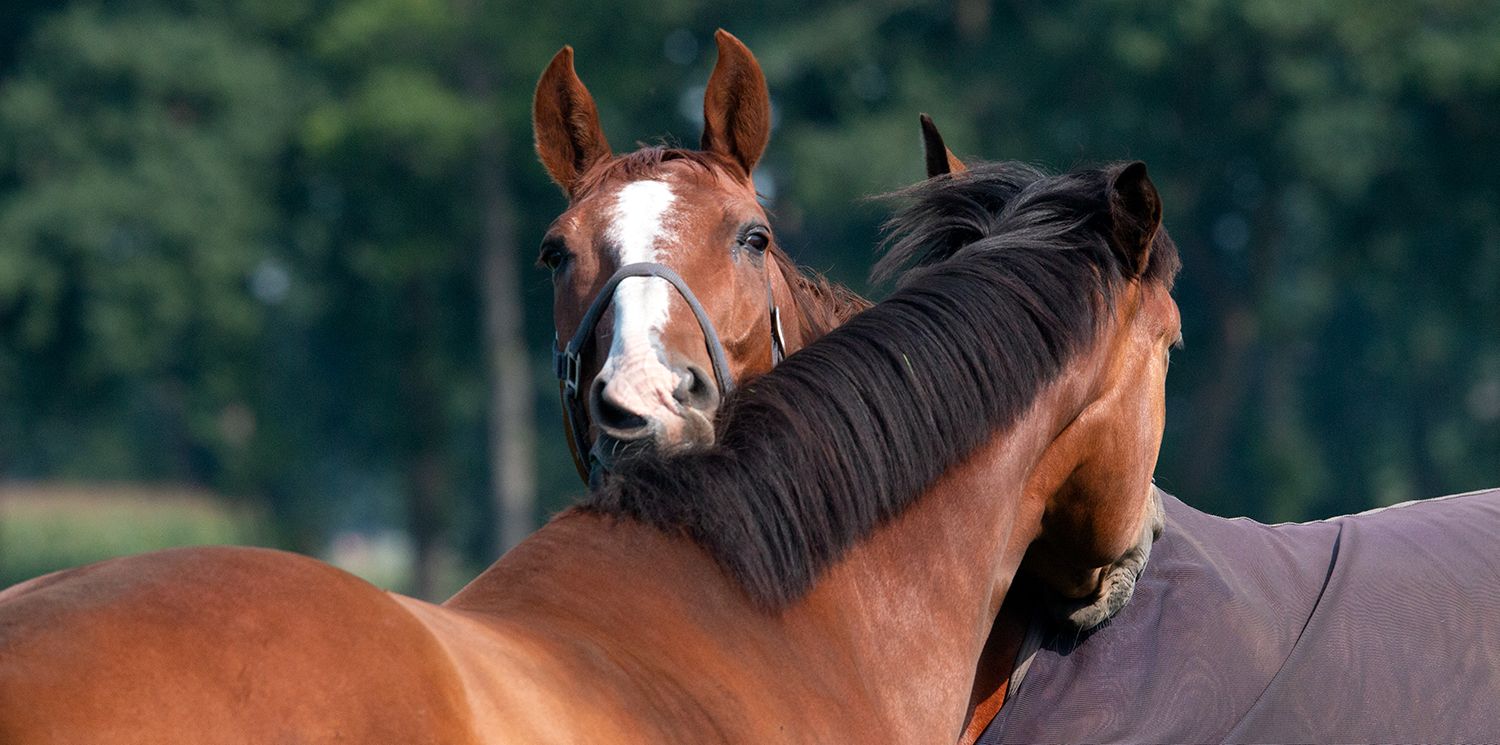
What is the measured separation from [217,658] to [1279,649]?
2.36m

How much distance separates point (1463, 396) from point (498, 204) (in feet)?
58.5

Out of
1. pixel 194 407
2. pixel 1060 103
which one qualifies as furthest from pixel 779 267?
pixel 194 407

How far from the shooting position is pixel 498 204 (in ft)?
80.0

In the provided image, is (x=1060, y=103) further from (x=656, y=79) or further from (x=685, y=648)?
(x=685, y=648)

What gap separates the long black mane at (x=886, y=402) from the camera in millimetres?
2449

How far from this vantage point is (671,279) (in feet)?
11.7

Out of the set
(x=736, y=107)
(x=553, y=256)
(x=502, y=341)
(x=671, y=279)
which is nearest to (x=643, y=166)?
(x=553, y=256)

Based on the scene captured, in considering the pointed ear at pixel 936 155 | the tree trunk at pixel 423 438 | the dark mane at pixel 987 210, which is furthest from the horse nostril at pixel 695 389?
the tree trunk at pixel 423 438

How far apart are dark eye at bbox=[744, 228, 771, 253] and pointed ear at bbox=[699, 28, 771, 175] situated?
40cm

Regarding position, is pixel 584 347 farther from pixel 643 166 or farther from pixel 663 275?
pixel 643 166

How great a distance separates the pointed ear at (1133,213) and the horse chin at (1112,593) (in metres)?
0.57

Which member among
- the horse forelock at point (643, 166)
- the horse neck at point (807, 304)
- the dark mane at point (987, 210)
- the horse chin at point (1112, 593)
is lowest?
the horse chin at point (1112, 593)

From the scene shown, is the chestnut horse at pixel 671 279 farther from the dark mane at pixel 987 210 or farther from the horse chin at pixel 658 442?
the dark mane at pixel 987 210

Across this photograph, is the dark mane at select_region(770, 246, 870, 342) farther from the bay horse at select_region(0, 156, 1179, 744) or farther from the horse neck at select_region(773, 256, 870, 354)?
the bay horse at select_region(0, 156, 1179, 744)
